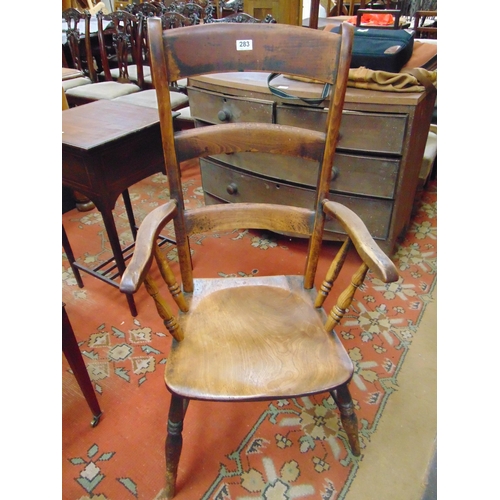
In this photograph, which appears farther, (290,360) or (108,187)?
(108,187)

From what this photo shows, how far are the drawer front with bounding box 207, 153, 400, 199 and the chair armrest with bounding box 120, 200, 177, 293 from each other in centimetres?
88

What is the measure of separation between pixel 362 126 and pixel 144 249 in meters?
1.10

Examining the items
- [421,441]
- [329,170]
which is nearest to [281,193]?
[329,170]

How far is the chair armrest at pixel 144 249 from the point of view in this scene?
0.75 meters

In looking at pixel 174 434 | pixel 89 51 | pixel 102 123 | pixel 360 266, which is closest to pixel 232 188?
pixel 102 123

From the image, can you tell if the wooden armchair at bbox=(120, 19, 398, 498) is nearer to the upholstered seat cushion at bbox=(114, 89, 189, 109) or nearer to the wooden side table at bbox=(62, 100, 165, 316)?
the wooden side table at bbox=(62, 100, 165, 316)

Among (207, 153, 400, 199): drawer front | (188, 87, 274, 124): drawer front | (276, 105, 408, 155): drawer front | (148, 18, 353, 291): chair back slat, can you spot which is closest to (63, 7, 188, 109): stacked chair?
(188, 87, 274, 124): drawer front

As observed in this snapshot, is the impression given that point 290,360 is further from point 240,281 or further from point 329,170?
point 329,170

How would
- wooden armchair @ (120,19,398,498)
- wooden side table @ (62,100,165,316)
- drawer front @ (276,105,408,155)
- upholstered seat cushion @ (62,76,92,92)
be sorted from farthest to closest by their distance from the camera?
upholstered seat cushion @ (62,76,92,92) < drawer front @ (276,105,408,155) < wooden side table @ (62,100,165,316) < wooden armchair @ (120,19,398,498)

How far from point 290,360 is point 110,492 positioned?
692mm

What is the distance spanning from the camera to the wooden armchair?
0.87m

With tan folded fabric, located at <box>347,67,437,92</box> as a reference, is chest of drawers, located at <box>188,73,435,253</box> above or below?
below

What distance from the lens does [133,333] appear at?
1633 millimetres

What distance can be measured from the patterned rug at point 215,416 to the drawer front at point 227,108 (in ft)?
2.44
